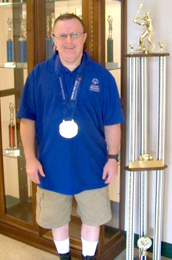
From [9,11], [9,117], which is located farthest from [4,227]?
[9,11]

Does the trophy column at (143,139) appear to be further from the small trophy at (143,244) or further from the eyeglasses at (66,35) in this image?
the eyeglasses at (66,35)

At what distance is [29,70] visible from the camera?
210cm

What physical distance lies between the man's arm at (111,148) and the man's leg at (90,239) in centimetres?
31

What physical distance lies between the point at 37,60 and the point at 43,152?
24.6 inches

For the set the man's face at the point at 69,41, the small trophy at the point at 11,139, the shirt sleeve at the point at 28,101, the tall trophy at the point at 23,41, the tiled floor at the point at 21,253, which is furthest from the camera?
the small trophy at the point at 11,139

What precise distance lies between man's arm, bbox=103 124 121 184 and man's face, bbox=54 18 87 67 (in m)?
0.42

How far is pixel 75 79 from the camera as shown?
5.63 ft

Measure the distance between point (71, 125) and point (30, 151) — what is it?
30 cm

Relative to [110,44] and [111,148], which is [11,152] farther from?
[110,44]

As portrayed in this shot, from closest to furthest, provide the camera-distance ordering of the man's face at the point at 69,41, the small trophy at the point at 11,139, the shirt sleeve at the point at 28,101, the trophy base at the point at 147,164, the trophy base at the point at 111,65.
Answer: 1. the man's face at the point at 69,41
2. the shirt sleeve at the point at 28,101
3. the trophy base at the point at 147,164
4. the trophy base at the point at 111,65
5. the small trophy at the point at 11,139

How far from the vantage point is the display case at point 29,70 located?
191 cm

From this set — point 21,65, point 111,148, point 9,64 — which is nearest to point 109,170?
point 111,148

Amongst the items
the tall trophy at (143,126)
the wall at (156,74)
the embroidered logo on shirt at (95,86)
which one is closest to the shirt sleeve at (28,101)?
the embroidered logo on shirt at (95,86)

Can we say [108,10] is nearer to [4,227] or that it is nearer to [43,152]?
[43,152]
